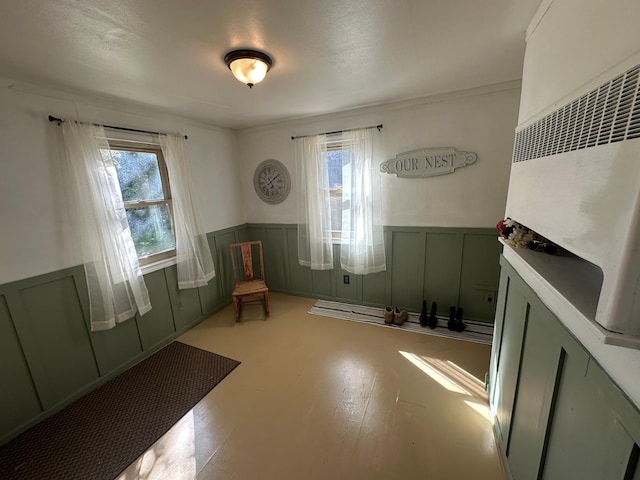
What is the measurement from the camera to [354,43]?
143 centimetres

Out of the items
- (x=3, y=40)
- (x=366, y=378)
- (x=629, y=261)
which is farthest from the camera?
(x=366, y=378)

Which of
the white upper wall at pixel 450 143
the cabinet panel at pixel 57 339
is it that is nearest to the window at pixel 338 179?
the white upper wall at pixel 450 143

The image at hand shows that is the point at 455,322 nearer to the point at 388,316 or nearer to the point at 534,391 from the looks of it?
the point at 388,316

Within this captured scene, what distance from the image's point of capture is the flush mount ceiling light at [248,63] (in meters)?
1.45

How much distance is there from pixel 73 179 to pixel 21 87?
0.61m

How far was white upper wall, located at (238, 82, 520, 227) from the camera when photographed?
2342 mm

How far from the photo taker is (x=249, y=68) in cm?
149

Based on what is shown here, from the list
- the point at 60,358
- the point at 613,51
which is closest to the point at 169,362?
the point at 60,358

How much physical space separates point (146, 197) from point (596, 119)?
3.05 m

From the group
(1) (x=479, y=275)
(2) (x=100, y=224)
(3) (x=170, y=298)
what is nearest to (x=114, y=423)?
(3) (x=170, y=298)

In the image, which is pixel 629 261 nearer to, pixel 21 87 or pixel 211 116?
pixel 21 87

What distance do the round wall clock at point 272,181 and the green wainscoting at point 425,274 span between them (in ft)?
1.33

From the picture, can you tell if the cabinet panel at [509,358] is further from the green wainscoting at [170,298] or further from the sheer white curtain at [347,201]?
the sheer white curtain at [347,201]

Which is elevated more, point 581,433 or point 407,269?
point 581,433
